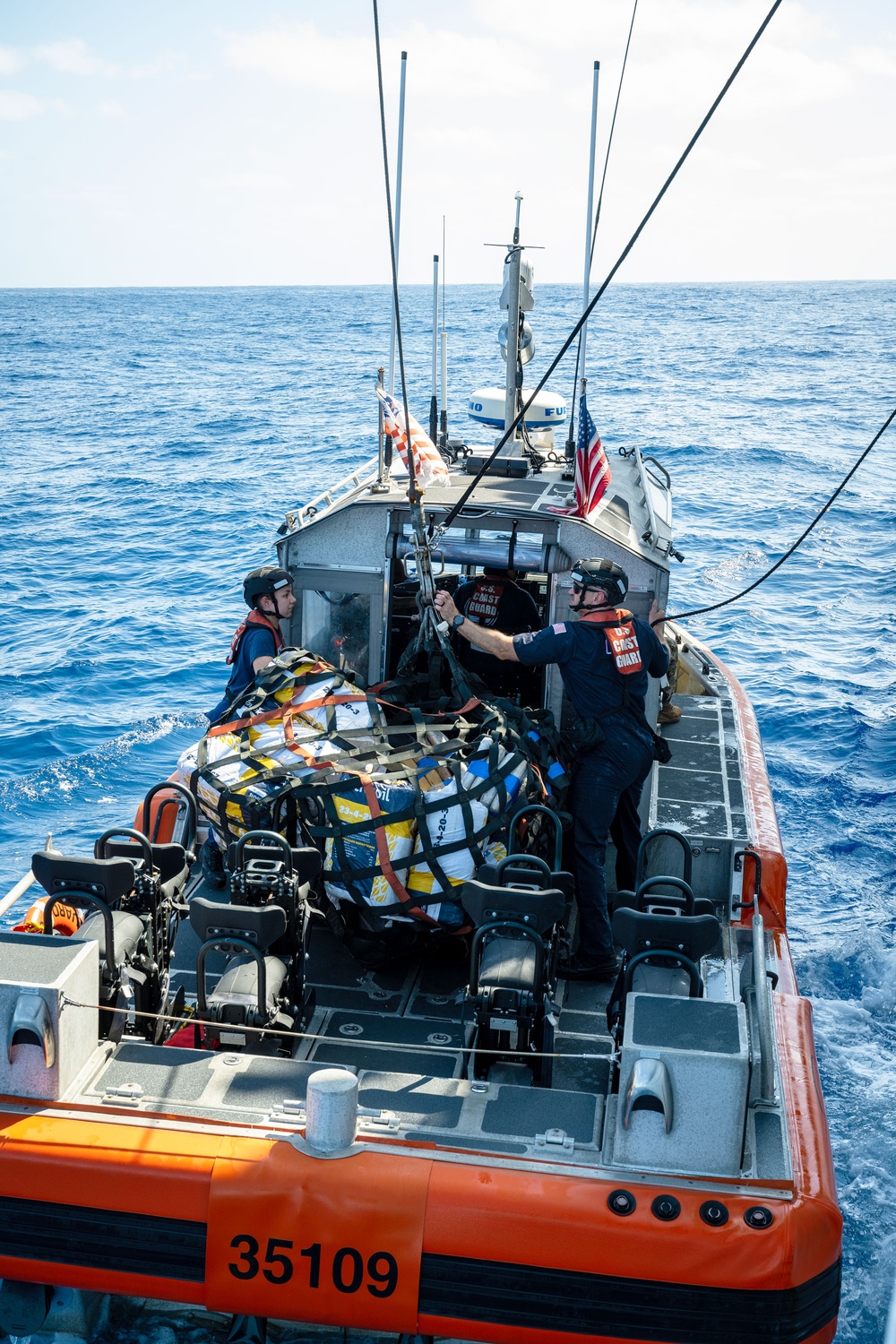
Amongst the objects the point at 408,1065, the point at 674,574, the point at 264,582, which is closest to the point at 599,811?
the point at 408,1065

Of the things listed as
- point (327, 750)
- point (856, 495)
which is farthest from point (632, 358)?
point (327, 750)

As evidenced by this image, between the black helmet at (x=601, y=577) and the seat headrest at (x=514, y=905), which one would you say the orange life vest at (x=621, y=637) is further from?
the seat headrest at (x=514, y=905)

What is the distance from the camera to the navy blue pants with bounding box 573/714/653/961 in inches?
217

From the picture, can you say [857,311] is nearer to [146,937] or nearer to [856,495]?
[856,495]

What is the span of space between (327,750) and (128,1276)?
220cm

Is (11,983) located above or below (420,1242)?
above

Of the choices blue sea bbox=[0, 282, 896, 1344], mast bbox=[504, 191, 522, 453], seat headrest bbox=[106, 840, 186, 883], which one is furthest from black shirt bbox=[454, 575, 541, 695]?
blue sea bbox=[0, 282, 896, 1344]

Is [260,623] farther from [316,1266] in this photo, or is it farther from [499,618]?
[316,1266]

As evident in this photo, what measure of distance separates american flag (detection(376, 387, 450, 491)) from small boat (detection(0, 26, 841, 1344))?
0.74 meters

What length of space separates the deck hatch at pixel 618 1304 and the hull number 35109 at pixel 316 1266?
4.9 inches

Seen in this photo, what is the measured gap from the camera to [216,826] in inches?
214

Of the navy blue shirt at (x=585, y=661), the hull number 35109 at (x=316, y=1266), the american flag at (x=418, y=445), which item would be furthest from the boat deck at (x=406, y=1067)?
the american flag at (x=418, y=445)

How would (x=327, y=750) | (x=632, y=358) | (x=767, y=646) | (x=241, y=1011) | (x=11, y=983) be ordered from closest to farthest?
(x=11, y=983), (x=241, y=1011), (x=327, y=750), (x=767, y=646), (x=632, y=358)

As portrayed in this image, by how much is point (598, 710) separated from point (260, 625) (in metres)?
1.78
